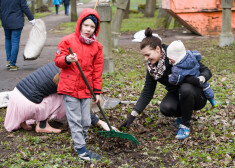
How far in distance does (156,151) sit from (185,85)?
824 mm

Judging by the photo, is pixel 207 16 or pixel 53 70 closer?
pixel 53 70

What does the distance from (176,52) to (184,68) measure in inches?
8.8

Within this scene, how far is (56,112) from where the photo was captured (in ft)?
14.7

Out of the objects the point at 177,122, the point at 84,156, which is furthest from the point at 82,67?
the point at 177,122

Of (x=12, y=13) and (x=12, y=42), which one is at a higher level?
(x=12, y=13)

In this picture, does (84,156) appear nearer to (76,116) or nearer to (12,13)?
(76,116)

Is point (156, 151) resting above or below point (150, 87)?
below

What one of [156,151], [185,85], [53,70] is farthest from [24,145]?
[185,85]

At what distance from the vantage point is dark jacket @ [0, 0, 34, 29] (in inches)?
310

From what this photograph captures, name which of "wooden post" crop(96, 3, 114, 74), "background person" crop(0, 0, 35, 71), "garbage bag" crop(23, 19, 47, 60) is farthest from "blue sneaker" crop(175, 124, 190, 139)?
"background person" crop(0, 0, 35, 71)

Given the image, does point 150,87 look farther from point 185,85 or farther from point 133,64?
point 133,64

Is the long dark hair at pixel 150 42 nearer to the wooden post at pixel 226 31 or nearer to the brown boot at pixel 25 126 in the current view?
the brown boot at pixel 25 126

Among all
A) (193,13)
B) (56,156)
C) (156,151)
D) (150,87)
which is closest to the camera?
(56,156)

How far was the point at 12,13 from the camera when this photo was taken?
7930 mm
